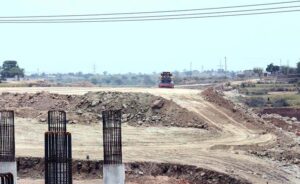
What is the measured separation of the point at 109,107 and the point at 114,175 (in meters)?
22.4

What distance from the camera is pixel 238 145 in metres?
34.0

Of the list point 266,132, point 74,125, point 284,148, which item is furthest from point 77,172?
point 266,132

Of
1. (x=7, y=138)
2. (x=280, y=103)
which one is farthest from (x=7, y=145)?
(x=280, y=103)

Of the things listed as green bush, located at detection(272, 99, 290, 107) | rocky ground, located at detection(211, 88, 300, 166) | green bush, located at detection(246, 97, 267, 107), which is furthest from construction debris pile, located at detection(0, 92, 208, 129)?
green bush, located at detection(272, 99, 290, 107)

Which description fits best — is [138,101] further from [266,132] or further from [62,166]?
[62,166]

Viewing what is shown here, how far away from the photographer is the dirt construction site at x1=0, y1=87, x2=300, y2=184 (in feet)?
93.6

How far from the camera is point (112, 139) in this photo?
18.8m

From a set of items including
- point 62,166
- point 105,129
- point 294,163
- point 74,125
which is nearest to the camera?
point 62,166

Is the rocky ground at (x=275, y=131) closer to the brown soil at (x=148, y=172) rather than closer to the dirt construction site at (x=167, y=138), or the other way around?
the dirt construction site at (x=167, y=138)

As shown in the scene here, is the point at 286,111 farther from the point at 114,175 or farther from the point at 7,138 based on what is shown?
the point at 114,175

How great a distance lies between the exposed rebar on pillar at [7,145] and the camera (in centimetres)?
1772

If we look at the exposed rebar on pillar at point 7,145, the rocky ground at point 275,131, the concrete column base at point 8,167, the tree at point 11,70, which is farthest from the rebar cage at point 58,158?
the tree at point 11,70

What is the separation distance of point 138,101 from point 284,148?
8.63m

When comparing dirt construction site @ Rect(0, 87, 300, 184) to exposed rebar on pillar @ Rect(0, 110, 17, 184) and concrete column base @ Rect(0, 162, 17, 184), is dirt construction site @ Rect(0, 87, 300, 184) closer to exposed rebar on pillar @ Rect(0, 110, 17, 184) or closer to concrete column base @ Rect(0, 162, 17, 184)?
exposed rebar on pillar @ Rect(0, 110, 17, 184)
